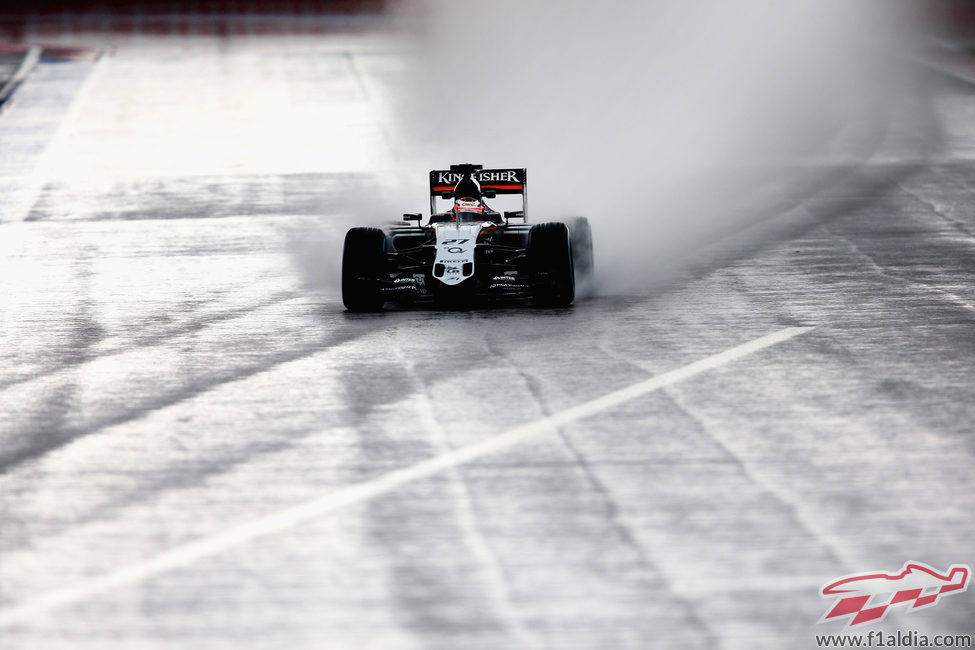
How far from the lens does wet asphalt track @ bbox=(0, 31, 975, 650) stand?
8438mm

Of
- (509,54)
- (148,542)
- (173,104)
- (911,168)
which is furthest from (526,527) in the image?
(509,54)

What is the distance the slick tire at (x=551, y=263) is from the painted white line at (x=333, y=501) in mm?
2334

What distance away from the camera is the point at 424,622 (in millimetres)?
8211

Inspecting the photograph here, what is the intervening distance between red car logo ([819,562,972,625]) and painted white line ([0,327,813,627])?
10.8 ft

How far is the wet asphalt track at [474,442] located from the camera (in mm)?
8438

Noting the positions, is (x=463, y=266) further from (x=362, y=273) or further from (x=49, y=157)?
(x=49, y=157)

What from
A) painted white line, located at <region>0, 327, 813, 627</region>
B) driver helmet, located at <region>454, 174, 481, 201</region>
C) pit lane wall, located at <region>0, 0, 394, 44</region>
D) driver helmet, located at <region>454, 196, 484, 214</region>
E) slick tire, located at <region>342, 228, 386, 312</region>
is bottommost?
painted white line, located at <region>0, 327, 813, 627</region>

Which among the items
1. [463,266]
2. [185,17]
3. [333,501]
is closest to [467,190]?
[463,266]

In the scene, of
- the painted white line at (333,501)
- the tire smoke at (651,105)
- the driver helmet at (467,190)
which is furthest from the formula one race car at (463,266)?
the painted white line at (333,501)

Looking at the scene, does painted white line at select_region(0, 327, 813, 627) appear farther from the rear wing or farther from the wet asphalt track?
the rear wing

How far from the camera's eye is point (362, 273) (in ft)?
51.5

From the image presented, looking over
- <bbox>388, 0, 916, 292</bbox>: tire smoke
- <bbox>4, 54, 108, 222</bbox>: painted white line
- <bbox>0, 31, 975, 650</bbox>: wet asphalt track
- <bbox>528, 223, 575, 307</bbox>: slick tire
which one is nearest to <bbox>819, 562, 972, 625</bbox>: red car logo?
<bbox>0, 31, 975, 650</bbox>: wet asphalt track

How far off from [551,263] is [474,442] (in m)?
4.44

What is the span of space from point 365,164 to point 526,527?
1807 centimetres
